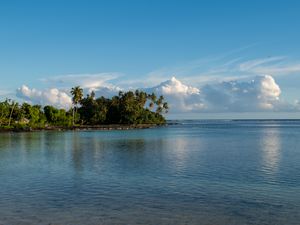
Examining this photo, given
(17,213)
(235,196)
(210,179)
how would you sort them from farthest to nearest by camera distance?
(210,179), (235,196), (17,213)

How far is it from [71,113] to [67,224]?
567ft

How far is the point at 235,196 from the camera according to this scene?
25.4m

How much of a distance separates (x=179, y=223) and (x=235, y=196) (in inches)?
301

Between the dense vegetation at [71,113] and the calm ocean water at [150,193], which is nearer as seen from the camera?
the calm ocean water at [150,193]

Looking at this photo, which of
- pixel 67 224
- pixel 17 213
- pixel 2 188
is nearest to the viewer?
pixel 67 224

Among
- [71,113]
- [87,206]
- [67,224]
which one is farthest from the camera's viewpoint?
[71,113]

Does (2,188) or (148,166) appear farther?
(148,166)

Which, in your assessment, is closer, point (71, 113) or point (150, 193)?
point (150, 193)

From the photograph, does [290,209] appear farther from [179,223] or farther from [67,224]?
[67,224]

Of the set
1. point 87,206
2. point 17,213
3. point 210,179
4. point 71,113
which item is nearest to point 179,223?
point 87,206

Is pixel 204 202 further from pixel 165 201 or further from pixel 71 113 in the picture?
pixel 71 113

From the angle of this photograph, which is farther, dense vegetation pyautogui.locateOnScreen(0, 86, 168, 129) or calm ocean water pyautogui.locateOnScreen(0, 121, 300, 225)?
dense vegetation pyautogui.locateOnScreen(0, 86, 168, 129)

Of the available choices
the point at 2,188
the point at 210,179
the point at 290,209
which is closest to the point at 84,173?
the point at 2,188

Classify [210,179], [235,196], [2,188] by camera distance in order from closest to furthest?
[235,196]
[2,188]
[210,179]
